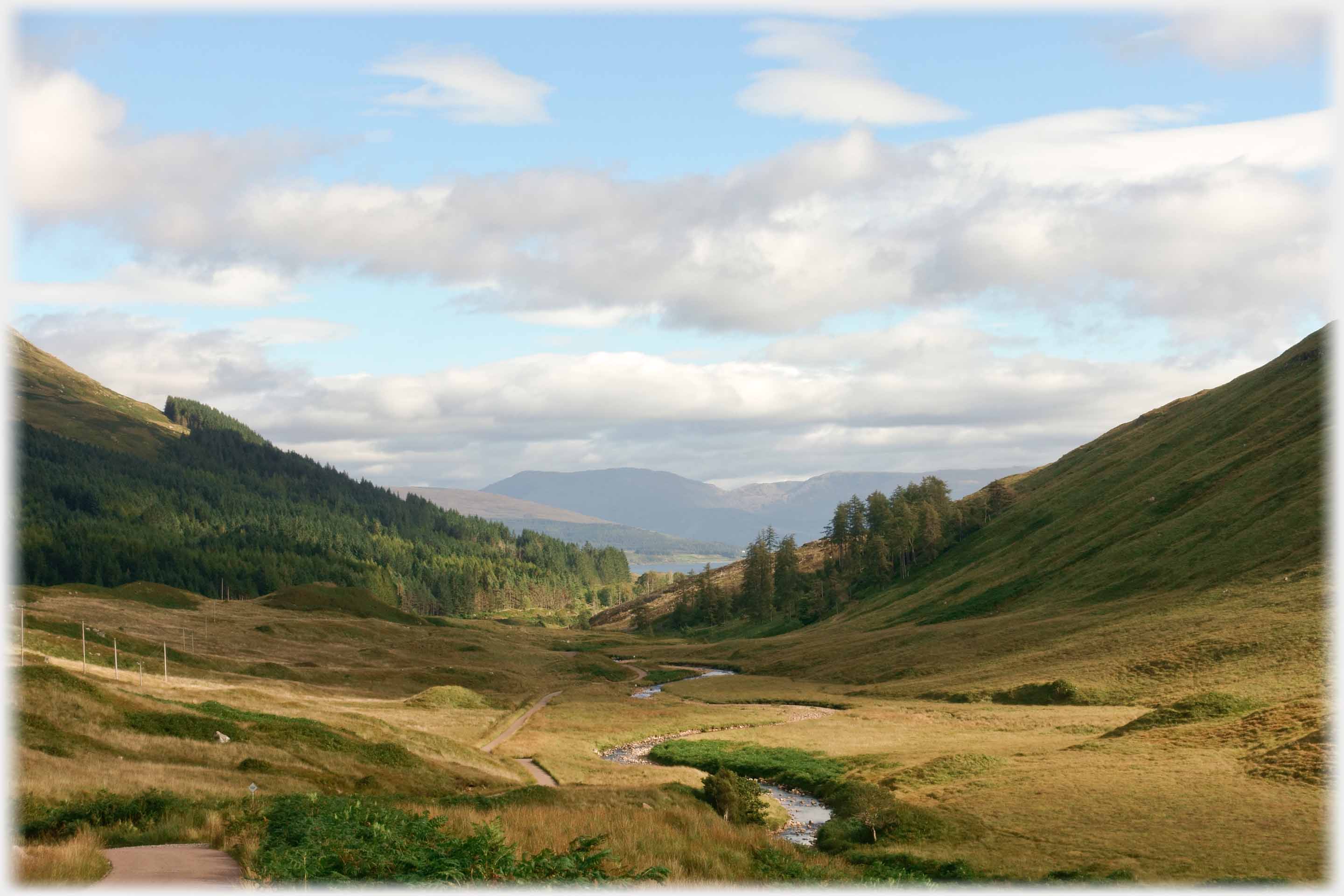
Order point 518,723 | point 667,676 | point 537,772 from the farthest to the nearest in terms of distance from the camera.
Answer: point 667,676, point 518,723, point 537,772

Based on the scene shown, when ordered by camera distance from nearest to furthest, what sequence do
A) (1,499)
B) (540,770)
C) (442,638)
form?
(1,499) < (540,770) < (442,638)

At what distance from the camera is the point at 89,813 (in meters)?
27.0

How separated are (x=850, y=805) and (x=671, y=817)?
788 inches

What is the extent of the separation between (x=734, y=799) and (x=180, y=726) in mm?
30230

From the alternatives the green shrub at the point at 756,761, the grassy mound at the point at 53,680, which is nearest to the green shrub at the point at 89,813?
the grassy mound at the point at 53,680

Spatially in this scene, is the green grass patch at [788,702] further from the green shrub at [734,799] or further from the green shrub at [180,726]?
the green shrub at [180,726]

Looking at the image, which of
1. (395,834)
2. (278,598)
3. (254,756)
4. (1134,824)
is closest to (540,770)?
(254,756)

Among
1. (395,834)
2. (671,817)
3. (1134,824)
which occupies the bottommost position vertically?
(1134,824)

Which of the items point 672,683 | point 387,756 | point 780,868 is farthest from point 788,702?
point 780,868

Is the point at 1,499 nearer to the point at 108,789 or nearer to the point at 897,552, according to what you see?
the point at 108,789

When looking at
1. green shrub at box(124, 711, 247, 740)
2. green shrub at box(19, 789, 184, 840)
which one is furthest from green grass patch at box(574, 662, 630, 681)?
green shrub at box(19, 789, 184, 840)

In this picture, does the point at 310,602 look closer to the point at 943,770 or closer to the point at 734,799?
the point at 943,770

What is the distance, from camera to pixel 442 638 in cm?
16538

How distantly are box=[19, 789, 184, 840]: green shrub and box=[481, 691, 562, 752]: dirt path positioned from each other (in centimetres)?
4321
